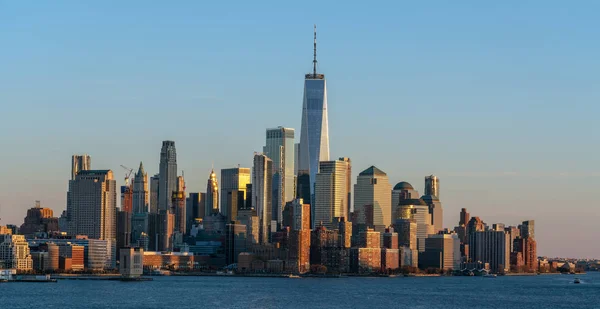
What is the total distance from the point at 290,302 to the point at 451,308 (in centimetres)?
2081

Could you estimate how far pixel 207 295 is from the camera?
172875 mm

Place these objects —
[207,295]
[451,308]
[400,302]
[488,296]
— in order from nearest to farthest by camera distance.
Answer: [451,308] → [400,302] → [207,295] → [488,296]

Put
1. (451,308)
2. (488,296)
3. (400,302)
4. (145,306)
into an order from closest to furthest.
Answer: (145,306)
(451,308)
(400,302)
(488,296)

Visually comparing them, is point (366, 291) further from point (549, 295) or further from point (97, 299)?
point (97, 299)

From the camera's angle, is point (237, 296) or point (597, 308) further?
point (237, 296)

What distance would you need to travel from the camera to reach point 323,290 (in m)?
197

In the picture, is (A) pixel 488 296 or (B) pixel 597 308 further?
(A) pixel 488 296

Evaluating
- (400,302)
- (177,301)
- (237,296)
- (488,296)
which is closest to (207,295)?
(237,296)

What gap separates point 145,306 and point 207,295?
32212mm

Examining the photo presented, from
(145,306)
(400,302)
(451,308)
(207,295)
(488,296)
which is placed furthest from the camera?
(488,296)

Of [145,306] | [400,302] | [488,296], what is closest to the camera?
[145,306]

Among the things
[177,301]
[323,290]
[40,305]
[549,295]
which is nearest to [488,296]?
[549,295]

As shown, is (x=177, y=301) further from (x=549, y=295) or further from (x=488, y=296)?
(x=549, y=295)

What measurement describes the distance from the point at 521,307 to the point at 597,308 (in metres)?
9.63
